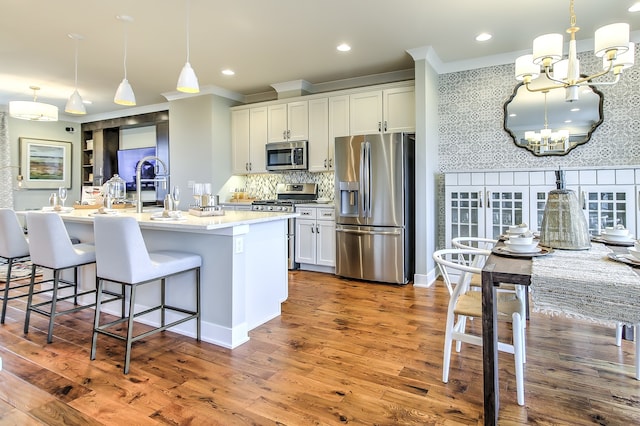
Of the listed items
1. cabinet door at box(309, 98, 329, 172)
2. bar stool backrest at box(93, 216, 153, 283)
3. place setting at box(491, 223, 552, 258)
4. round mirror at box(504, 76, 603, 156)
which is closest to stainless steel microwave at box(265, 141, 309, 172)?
cabinet door at box(309, 98, 329, 172)

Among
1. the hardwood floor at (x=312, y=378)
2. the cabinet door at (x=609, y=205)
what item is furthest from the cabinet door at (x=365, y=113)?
the hardwood floor at (x=312, y=378)

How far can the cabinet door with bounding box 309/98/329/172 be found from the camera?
5102 mm

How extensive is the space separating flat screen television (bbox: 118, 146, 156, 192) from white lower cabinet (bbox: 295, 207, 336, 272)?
384 centimetres

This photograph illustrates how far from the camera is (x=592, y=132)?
13.0 feet

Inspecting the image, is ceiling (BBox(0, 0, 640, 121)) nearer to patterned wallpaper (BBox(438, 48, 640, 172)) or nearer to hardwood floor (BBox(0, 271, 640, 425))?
patterned wallpaper (BBox(438, 48, 640, 172))

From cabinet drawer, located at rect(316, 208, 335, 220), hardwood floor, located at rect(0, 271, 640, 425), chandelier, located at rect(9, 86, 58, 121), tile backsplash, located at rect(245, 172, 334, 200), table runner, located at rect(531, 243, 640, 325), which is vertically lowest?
hardwood floor, located at rect(0, 271, 640, 425)

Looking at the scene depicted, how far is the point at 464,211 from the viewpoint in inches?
166

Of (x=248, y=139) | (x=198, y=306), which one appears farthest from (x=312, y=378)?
(x=248, y=139)

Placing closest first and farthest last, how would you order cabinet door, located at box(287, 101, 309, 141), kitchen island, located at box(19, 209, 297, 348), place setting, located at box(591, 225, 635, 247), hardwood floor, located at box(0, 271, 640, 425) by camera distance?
hardwood floor, located at box(0, 271, 640, 425)
place setting, located at box(591, 225, 635, 247)
kitchen island, located at box(19, 209, 297, 348)
cabinet door, located at box(287, 101, 309, 141)

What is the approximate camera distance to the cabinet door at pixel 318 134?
16.7ft

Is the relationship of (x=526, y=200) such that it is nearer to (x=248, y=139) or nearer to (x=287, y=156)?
(x=287, y=156)

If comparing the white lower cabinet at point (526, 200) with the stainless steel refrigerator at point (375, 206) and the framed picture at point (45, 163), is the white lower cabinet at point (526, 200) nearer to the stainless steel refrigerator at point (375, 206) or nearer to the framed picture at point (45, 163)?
the stainless steel refrigerator at point (375, 206)

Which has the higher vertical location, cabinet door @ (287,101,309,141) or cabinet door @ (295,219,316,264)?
cabinet door @ (287,101,309,141)

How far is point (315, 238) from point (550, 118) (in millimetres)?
3090
